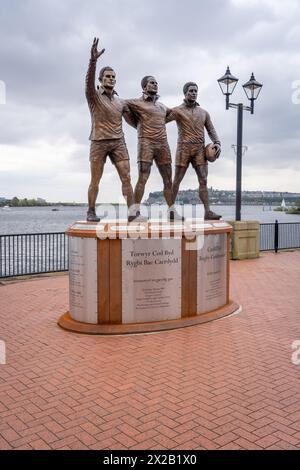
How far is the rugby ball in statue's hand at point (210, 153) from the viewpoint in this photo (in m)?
7.85

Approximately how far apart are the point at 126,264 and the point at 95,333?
1.09 meters

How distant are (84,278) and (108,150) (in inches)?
80.6

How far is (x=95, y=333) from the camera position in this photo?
631 cm

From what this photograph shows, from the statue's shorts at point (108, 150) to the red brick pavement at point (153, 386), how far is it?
2.74 m

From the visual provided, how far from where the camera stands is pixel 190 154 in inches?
310

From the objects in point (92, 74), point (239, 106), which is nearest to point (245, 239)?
point (239, 106)

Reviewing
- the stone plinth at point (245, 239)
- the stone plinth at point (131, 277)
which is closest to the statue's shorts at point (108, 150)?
the stone plinth at point (131, 277)

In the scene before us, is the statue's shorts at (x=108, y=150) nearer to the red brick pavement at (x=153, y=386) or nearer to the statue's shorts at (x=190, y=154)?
the statue's shorts at (x=190, y=154)

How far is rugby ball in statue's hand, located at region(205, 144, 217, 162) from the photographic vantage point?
7.85m

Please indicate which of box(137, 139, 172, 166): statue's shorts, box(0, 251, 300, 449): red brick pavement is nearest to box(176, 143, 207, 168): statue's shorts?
box(137, 139, 172, 166): statue's shorts

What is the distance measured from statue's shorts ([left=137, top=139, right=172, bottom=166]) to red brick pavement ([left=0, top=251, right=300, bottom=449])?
112 inches

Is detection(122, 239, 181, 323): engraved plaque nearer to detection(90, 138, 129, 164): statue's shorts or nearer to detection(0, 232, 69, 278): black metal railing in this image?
detection(90, 138, 129, 164): statue's shorts
